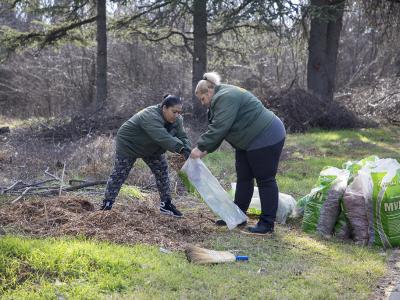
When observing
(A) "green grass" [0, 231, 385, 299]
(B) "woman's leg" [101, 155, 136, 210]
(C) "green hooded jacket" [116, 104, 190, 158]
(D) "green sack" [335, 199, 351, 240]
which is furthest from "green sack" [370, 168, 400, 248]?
(B) "woman's leg" [101, 155, 136, 210]

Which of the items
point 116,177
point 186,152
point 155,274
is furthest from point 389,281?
point 116,177

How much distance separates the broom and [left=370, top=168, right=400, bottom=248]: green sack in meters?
1.69

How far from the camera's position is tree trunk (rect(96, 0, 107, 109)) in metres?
16.3

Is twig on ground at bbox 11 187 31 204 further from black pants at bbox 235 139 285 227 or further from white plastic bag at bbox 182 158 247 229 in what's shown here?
black pants at bbox 235 139 285 227

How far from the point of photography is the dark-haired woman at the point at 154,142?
239 inches

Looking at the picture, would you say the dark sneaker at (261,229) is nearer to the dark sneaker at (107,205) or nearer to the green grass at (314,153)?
the dark sneaker at (107,205)

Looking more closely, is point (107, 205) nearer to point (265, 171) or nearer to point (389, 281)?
point (265, 171)

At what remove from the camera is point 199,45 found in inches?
646

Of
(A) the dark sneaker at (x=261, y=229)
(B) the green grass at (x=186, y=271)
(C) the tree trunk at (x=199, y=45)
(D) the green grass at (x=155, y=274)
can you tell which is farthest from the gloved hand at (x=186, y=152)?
(C) the tree trunk at (x=199, y=45)

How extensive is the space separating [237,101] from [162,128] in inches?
34.9

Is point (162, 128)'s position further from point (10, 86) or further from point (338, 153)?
point (10, 86)

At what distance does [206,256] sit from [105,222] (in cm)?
136

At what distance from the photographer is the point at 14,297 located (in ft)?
12.4

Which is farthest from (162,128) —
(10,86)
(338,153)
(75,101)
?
(10,86)
